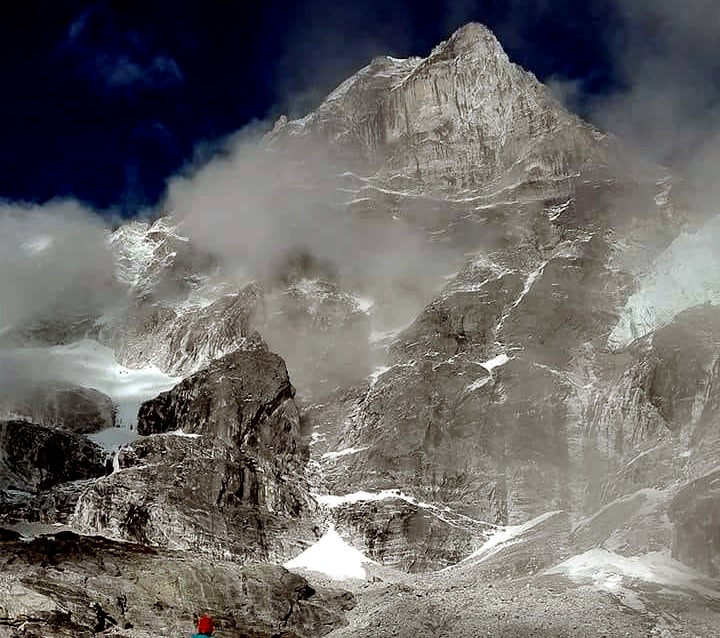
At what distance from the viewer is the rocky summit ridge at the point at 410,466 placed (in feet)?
254

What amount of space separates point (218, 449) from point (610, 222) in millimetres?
106839

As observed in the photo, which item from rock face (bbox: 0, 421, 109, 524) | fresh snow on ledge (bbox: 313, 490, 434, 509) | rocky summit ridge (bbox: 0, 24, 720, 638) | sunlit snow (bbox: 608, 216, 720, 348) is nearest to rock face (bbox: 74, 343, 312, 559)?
rocky summit ridge (bbox: 0, 24, 720, 638)

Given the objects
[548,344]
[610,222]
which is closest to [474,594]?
[548,344]

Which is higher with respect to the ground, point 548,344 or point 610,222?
point 610,222

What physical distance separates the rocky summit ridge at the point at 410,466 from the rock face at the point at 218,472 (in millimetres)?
370

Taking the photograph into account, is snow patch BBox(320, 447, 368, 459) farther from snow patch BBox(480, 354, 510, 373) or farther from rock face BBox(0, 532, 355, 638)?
rock face BBox(0, 532, 355, 638)

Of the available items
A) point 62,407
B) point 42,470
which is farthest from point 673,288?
point 62,407

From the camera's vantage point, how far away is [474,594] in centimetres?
7831

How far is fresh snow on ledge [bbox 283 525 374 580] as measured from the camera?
368 ft

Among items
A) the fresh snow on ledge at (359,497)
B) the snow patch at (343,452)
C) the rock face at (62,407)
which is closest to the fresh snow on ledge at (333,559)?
the fresh snow on ledge at (359,497)

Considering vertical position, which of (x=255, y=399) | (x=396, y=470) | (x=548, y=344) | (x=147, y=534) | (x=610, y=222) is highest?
(x=610, y=222)

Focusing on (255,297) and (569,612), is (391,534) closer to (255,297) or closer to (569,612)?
(569,612)

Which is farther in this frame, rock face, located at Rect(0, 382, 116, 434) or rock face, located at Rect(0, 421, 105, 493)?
rock face, located at Rect(0, 382, 116, 434)

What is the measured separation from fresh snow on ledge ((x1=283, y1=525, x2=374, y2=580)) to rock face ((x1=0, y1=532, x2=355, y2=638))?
20334 mm
